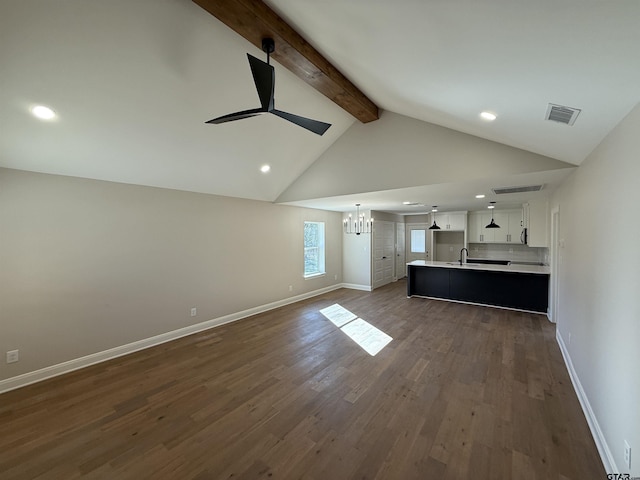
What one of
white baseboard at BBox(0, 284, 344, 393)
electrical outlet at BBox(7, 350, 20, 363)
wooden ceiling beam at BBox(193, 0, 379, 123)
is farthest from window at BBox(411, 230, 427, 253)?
electrical outlet at BBox(7, 350, 20, 363)

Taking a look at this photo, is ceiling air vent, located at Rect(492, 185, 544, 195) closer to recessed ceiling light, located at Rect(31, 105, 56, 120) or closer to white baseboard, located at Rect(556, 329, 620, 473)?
white baseboard, located at Rect(556, 329, 620, 473)

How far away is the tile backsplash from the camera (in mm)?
7416

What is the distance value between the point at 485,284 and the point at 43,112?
25.1 feet

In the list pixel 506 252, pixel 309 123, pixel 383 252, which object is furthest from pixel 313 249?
pixel 506 252

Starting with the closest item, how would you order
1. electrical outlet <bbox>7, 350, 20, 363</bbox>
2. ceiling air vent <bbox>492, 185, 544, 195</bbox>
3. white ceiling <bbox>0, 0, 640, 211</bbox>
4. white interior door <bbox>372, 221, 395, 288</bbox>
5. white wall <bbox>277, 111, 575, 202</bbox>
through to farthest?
white ceiling <bbox>0, 0, 640, 211</bbox>
electrical outlet <bbox>7, 350, 20, 363</bbox>
white wall <bbox>277, 111, 575, 202</bbox>
ceiling air vent <bbox>492, 185, 544, 195</bbox>
white interior door <bbox>372, 221, 395, 288</bbox>

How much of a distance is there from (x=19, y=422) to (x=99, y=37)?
3.50 meters

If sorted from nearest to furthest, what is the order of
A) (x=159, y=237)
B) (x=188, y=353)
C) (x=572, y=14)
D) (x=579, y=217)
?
(x=572, y=14) → (x=579, y=217) → (x=188, y=353) → (x=159, y=237)

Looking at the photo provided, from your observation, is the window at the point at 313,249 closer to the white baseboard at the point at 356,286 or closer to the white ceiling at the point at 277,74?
the white baseboard at the point at 356,286

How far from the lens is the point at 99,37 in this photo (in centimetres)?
207

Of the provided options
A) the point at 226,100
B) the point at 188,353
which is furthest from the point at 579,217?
the point at 188,353

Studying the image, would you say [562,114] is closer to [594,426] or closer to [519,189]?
[594,426]

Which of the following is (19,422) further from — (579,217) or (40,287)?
(579,217)

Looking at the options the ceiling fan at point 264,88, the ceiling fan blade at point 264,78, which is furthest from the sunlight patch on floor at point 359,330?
the ceiling fan blade at point 264,78

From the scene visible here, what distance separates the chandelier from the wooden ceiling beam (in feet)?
12.7
